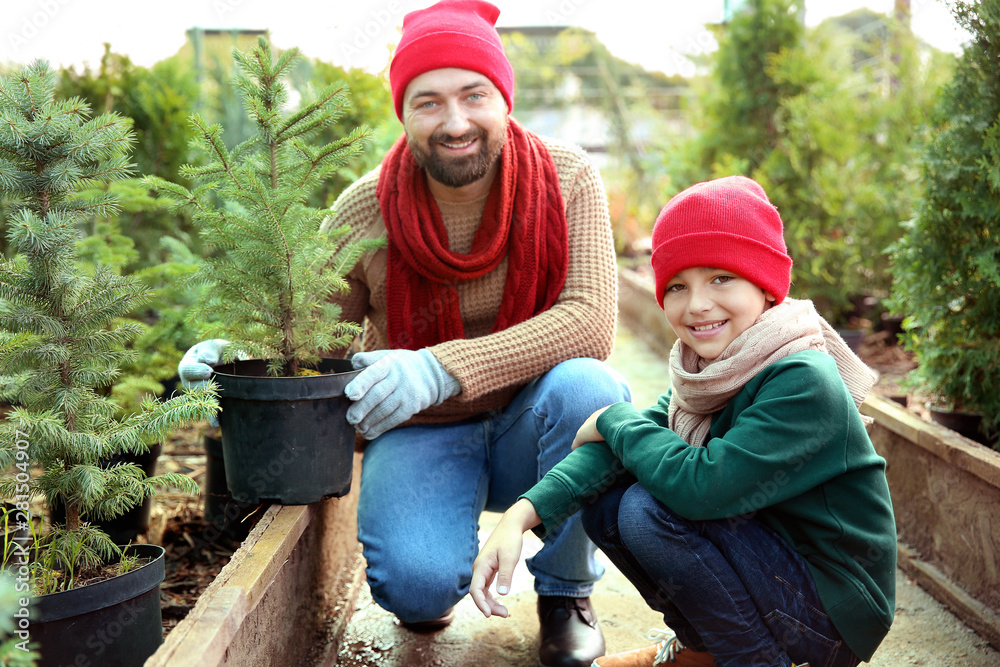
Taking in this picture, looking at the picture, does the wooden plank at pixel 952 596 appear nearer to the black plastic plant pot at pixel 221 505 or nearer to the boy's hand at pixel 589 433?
the boy's hand at pixel 589 433

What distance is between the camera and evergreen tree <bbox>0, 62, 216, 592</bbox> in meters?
1.53

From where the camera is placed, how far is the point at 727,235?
1.62 metres

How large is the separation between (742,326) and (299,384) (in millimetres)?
1004

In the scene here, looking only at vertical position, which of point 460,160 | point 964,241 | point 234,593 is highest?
point 460,160

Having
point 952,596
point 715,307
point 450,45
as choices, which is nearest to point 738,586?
point 715,307

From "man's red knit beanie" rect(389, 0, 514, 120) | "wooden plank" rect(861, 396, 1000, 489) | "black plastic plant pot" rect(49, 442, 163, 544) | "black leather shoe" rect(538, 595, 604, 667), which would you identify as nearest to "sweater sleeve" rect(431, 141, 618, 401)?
"man's red knit beanie" rect(389, 0, 514, 120)

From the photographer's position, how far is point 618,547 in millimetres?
1727

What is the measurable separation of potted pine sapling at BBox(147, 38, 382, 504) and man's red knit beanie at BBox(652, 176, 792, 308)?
2.57 feet

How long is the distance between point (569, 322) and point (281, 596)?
1035 mm

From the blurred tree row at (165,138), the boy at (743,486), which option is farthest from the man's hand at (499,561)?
the blurred tree row at (165,138)

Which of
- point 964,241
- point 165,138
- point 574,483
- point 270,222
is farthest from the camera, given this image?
point 165,138

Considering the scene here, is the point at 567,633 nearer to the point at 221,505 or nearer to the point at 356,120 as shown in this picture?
the point at 221,505

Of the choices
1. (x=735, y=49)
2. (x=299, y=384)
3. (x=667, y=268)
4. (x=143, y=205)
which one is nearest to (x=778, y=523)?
(x=667, y=268)

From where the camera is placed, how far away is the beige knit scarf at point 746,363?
62.9 inches
